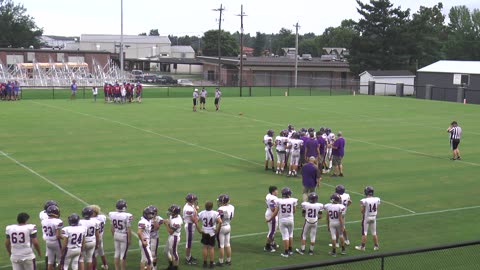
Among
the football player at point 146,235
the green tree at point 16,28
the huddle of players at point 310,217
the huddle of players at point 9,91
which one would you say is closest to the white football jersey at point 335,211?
the huddle of players at point 310,217

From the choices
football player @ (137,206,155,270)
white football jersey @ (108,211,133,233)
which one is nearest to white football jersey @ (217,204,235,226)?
football player @ (137,206,155,270)

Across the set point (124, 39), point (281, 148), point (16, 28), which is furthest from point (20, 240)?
point (124, 39)

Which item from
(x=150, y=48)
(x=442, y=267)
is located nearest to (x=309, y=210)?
(x=442, y=267)

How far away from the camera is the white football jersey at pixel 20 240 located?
33.3ft

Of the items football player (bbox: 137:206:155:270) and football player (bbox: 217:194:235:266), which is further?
football player (bbox: 217:194:235:266)

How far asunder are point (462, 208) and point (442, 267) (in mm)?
6142

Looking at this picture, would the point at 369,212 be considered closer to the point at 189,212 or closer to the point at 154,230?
the point at 189,212

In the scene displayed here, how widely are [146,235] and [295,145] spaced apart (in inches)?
389

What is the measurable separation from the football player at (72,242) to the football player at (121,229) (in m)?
0.70

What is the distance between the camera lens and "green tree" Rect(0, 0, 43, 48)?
11406 cm

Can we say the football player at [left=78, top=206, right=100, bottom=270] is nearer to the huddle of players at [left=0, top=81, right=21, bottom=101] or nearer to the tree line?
the huddle of players at [left=0, top=81, right=21, bottom=101]

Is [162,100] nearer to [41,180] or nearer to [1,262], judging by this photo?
[41,180]

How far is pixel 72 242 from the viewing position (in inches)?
407

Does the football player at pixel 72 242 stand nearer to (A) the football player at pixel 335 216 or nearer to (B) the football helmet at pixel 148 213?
(B) the football helmet at pixel 148 213
